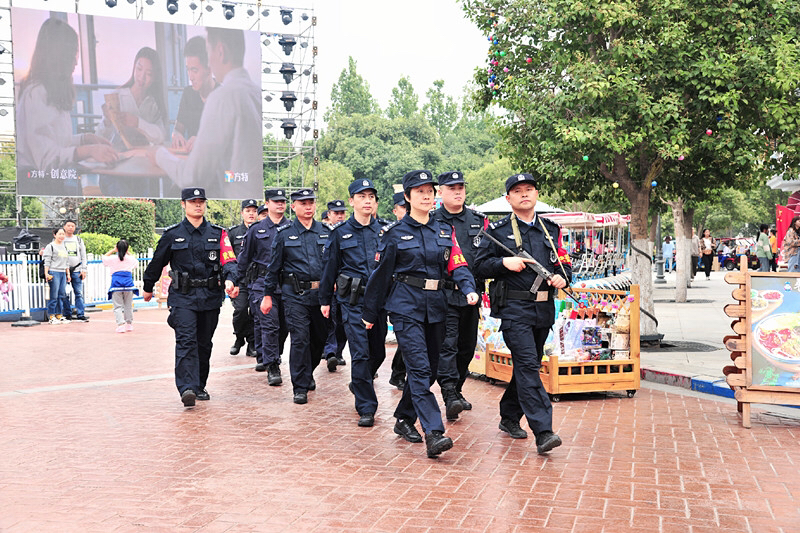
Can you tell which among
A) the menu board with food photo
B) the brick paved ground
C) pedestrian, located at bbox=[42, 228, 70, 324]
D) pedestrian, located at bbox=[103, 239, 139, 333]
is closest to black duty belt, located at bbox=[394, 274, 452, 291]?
the brick paved ground

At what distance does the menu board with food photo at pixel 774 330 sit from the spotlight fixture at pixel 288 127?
24.6m

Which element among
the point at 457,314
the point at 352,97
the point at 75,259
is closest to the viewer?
the point at 457,314

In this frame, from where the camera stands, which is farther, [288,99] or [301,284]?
[288,99]

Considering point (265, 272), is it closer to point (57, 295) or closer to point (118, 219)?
point (57, 295)

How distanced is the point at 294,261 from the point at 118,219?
22.1m

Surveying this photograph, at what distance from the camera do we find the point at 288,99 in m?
29.5

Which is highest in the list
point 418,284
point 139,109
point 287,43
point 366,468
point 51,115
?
point 287,43

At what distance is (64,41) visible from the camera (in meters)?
25.0

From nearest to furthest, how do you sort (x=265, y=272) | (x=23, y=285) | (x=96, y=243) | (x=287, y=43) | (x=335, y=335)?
(x=265, y=272) → (x=335, y=335) → (x=23, y=285) → (x=96, y=243) → (x=287, y=43)

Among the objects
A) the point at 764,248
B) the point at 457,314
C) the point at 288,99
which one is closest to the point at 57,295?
the point at 457,314

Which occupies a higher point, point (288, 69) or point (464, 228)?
point (288, 69)

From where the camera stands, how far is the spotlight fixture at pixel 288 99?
2947 cm

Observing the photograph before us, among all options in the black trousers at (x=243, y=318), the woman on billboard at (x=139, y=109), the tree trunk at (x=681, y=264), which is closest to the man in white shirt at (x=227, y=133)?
the woman on billboard at (x=139, y=109)

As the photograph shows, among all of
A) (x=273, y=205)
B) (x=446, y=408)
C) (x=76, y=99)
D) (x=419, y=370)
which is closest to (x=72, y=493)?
(x=419, y=370)
